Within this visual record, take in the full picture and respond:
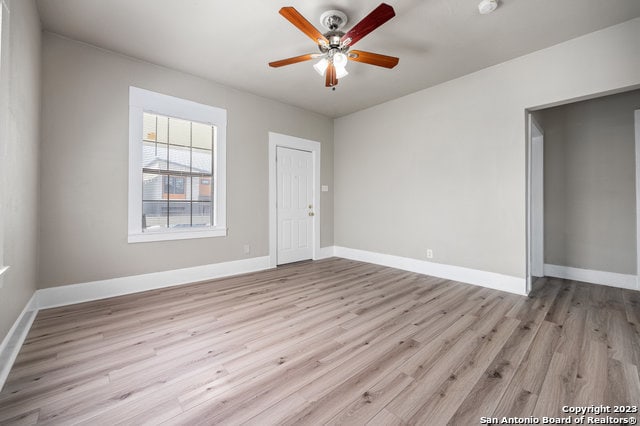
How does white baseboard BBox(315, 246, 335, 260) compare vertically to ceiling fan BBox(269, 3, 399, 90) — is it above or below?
below

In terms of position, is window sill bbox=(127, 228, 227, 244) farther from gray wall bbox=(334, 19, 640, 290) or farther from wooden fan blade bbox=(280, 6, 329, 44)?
wooden fan blade bbox=(280, 6, 329, 44)

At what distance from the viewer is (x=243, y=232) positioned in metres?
4.31

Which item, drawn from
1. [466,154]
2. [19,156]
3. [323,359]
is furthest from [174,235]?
[466,154]

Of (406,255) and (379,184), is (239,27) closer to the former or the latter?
(379,184)

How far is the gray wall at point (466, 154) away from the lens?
2898mm

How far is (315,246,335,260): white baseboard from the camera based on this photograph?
17.8 ft

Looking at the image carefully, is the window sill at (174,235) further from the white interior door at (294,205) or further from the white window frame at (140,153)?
the white interior door at (294,205)

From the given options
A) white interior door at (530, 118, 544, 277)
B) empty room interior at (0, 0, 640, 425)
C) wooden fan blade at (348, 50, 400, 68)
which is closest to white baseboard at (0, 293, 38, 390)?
empty room interior at (0, 0, 640, 425)

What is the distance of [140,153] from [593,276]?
20.5ft

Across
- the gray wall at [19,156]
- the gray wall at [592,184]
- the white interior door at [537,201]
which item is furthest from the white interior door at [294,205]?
the gray wall at [592,184]

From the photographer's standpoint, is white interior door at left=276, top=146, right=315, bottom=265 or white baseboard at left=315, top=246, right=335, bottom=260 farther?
white baseboard at left=315, top=246, right=335, bottom=260

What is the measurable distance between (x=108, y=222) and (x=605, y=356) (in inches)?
188

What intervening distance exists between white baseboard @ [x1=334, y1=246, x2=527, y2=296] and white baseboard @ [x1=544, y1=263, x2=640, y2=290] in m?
1.36

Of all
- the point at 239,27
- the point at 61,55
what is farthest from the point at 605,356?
the point at 61,55
